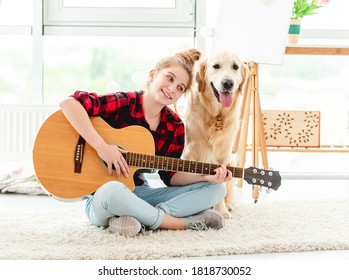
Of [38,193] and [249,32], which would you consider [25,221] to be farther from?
[249,32]

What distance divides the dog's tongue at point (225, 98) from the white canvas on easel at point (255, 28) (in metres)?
0.74

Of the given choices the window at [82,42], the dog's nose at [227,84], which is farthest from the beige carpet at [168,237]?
the window at [82,42]

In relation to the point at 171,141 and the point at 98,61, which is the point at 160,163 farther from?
the point at 98,61

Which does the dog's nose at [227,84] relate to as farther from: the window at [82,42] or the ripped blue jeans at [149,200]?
the window at [82,42]

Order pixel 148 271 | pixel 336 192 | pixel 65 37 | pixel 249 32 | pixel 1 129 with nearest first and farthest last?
pixel 148 271 → pixel 249 32 → pixel 336 192 → pixel 1 129 → pixel 65 37

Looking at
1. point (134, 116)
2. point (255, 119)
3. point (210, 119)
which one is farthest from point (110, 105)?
point (255, 119)

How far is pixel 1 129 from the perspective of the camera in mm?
3648

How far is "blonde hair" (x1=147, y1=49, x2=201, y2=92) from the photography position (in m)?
2.09

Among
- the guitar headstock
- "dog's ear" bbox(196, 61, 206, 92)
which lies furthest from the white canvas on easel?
the guitar headstock

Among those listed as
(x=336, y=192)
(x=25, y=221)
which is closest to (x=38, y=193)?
(x=25, y=221)

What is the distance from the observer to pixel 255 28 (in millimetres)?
2902

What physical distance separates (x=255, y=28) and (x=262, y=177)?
1.20m

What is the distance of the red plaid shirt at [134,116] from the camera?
6.59ft

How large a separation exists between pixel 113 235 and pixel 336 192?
5.81 ft
